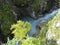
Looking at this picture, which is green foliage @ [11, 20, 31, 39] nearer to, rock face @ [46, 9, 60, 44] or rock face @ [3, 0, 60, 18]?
rock face @ [46, 9, 60, 44]

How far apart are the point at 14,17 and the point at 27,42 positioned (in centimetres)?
952

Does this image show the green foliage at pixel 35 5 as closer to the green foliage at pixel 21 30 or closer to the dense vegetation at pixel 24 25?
the dense vegetation at pixel 24 25

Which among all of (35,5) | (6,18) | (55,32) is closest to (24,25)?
(55,32)

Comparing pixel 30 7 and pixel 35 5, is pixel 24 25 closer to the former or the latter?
pixel 30 7

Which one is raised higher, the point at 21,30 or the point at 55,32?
the point at 55,32

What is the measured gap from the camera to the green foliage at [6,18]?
25.5 metres

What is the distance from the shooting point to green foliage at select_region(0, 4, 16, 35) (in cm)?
2545

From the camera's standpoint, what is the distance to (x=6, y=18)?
86.3ft

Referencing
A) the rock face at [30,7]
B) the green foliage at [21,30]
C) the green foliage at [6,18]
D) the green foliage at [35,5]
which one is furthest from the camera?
the green foliage at [35,5]

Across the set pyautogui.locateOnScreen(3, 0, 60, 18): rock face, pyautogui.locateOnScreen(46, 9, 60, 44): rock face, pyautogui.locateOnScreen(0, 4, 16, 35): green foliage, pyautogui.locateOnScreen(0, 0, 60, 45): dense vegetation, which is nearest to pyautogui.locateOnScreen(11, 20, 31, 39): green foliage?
pyautogui.locateOnScreen(0, 0, 60, 45): dense vegetation

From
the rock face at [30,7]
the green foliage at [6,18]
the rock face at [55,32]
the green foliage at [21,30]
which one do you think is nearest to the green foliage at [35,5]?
the rock face at [30,7]

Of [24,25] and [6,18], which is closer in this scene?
[24,25]

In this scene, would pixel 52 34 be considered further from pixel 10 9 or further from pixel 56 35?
pixel 10 9

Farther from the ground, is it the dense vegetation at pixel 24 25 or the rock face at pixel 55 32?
the rock face at pixel 55 32
